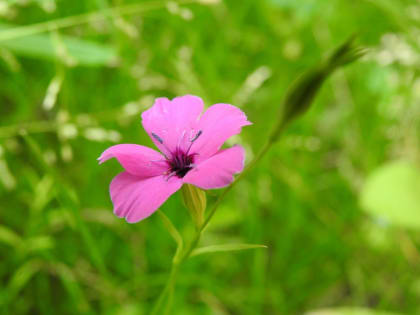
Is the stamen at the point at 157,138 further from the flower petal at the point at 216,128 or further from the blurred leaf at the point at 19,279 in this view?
the blurred leaf at the point at 19,279

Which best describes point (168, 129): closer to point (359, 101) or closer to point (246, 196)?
point (246, 196)

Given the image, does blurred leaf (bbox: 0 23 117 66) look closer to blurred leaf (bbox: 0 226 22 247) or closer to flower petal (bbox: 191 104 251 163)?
blurred leaf (bbox: 0 226 22 247)

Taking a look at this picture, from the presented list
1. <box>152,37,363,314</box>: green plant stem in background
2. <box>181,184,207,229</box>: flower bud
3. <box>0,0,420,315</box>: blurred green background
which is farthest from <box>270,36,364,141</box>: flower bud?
<box>0,0,420,315</box>: blurred green background

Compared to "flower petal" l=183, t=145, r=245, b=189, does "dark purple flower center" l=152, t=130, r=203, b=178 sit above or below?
above

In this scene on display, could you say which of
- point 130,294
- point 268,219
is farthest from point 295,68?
point 130,294

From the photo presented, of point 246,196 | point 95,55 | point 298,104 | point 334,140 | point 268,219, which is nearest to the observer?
point 298,104
